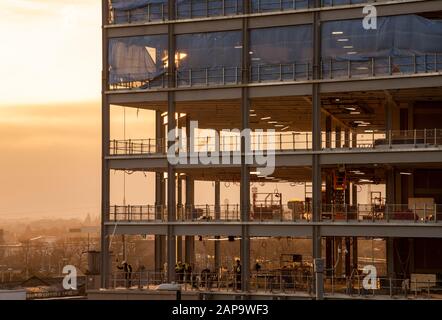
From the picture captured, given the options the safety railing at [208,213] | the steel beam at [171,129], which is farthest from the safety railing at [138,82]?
the safety railing at [208,213]

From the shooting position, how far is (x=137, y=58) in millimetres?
80375

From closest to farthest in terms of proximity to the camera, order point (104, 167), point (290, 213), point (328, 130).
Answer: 1. point (290, 213)
2. point (104, 167)
3. point (328, 130)

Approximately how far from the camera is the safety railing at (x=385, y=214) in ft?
238

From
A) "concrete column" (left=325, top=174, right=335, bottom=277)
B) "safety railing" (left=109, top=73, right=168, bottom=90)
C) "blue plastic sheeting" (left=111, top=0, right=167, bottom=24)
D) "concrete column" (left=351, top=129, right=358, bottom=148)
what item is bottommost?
"concrete column" (left=325, top=174, right=335, bottom=277)

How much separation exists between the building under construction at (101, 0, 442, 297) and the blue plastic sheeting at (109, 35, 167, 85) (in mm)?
94

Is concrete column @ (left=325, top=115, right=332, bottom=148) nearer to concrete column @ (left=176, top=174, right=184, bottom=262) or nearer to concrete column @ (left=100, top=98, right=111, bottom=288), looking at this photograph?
concrete column @ (left=176, top=174, right=184, bottom=262)

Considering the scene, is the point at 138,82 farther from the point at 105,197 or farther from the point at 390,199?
the point at 390,199

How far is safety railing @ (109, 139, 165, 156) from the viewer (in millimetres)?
80531

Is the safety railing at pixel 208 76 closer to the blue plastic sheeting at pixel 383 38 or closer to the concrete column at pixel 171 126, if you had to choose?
the concrete column at pixel 171 126

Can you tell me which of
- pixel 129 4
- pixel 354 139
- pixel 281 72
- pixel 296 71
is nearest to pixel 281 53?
pixel 281 72

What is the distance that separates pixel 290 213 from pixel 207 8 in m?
14.7

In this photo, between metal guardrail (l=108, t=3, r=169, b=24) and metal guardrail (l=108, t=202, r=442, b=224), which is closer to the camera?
metal guardrail (l=108, t=202, r=442, b=224)

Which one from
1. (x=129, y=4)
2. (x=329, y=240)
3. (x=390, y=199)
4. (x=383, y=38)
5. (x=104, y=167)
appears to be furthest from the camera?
(x=329, y=240)

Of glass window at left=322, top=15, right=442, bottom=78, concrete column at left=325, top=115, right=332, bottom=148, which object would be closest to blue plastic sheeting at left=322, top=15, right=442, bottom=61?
glass window at left=322, top=15, right=442, bottom=78
